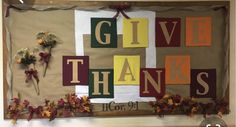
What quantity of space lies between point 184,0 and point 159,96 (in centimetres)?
76

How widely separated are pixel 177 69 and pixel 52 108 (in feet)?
3.23

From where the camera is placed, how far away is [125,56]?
2725mm

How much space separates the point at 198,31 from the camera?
2.76m

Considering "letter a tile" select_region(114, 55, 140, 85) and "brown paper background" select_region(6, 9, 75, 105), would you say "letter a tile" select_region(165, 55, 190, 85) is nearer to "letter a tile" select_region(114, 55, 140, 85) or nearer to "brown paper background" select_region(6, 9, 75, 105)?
"letter a tile" select_region(114, 55, 140, 85)

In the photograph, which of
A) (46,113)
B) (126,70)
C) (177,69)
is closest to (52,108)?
(46,113)

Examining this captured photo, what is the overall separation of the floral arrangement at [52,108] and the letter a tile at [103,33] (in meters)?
0.42

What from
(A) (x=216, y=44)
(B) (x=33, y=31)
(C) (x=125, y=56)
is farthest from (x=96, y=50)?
(A) (x=216, y=44)

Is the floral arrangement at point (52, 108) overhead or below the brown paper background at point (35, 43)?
below

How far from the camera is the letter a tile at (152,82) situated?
108 inches

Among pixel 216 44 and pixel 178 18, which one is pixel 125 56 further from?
pixel 216 44

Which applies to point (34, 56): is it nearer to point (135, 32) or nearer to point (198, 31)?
point (135, 32)

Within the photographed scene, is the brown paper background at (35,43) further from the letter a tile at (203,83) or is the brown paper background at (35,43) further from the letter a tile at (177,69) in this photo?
the letter a tile at (203,83)

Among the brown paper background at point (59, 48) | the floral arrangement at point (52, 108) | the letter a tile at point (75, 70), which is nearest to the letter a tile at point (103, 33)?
the brown paper background at point (59, 48)

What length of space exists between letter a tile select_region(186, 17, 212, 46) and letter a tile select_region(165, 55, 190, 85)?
0.14 meters
